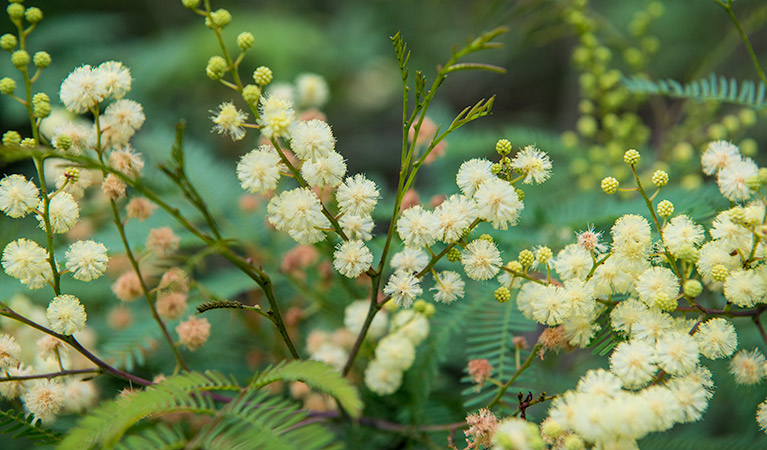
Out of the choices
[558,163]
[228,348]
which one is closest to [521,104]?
[558,163]

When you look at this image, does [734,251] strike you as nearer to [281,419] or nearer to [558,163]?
[281,419]

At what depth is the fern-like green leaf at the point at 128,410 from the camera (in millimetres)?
874

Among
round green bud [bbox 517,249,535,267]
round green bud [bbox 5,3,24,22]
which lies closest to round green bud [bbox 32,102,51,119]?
round green bud [bbox 5,3,24,22]

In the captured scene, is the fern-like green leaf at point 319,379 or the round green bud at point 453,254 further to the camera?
the round green bud at point 453,254

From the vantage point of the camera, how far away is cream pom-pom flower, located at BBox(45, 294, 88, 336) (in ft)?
3.41

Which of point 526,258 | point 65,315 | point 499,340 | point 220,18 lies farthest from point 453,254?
point 65,315

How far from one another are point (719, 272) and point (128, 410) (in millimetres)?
1002

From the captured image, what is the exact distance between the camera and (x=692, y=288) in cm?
99

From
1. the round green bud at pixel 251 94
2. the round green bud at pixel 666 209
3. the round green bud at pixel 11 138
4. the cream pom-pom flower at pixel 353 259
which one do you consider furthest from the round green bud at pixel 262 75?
the round green bud at pixel 666 209

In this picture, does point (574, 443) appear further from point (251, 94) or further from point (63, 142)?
point (63, 142)

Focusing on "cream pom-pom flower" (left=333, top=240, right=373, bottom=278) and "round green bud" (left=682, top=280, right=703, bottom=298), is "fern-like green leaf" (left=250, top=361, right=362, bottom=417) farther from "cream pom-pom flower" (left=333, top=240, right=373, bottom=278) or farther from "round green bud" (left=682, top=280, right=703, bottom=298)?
"round green bud" (left=682, top=280, right=703, bottom=298)

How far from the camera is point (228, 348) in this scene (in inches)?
77.0

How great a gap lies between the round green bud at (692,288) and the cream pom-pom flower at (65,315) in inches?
42.0

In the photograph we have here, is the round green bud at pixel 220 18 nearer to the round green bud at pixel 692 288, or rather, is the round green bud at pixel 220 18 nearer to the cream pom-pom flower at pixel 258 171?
the cream pom-pom flower at pixel 258 171
